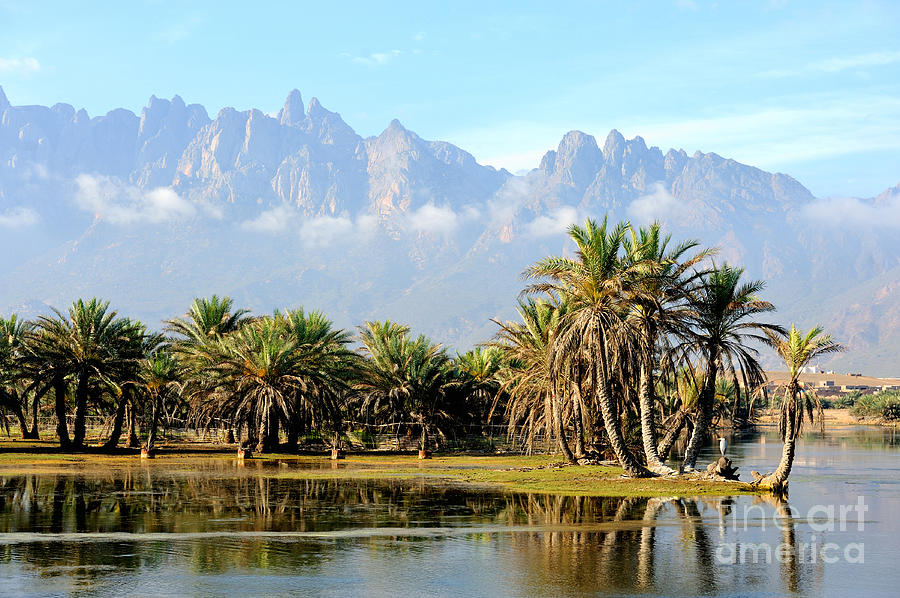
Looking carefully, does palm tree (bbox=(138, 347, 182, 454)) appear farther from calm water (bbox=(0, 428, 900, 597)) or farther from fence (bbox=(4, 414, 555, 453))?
calm water (bbox=(0, 428, 900, 597))

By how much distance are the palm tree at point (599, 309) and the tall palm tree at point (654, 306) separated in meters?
0.52

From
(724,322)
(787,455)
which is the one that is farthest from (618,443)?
(787,455)

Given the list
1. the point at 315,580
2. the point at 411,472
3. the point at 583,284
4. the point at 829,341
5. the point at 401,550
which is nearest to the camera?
the point at 315,580

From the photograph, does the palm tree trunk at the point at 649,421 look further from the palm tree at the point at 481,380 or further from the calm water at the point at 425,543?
the palm tree at the point at 481,380

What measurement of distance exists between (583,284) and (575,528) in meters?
14.4

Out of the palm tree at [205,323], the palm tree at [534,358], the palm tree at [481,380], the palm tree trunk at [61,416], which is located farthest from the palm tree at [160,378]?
the palm tree at [534,358]

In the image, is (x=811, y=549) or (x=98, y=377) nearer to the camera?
(x=811, y=549)

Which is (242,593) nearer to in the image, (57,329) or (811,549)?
(811,549)

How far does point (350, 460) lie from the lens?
49719 mm

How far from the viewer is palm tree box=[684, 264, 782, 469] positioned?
34.8 m

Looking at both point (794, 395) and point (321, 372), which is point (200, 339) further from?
point (794, 395)

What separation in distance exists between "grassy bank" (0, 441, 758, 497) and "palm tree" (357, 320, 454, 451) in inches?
162

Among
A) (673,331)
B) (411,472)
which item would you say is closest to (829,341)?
(673,331)

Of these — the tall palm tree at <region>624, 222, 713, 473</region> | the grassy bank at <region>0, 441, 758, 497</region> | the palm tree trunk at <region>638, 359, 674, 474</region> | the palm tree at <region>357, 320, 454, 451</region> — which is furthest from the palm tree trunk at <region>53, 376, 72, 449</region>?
the tall palm tree at <region>624, 222, 713, 473</region>
